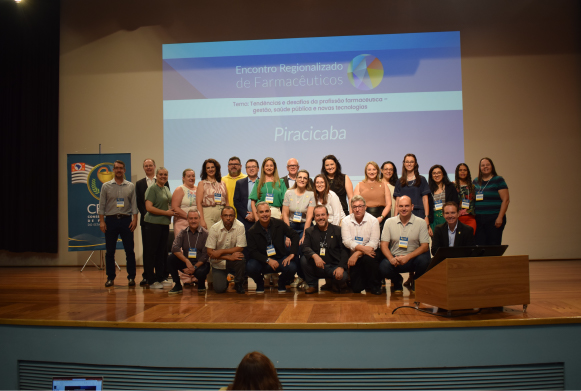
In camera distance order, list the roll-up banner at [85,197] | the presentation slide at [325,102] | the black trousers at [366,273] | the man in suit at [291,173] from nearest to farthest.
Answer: the black trousers at [366,273], the man in suit at [291,173], the roll-up banner at [85,197], the presentation slide at [325,102]

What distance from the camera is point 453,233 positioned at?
3.88 metres

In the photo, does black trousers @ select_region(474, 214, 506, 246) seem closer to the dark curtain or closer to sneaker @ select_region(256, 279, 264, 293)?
sneaker @ select_region(256, 279, 264, 293)

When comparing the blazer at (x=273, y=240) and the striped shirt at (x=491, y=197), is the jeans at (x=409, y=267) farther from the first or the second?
the striped shirt at (x=491, y=197)

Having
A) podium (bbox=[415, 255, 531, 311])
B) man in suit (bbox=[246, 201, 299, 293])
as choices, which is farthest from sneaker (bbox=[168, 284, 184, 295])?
podium (bbox=[415, 255, 531, 311])

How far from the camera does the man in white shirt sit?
13.2 ft

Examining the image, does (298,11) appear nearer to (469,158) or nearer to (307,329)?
(469,158)

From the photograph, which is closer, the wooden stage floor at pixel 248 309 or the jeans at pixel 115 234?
the wooden stage floor at pixel 248 309

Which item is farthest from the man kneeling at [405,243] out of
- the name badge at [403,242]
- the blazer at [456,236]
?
the blazer at [456,236]

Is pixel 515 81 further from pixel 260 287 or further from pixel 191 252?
pixel 191 252

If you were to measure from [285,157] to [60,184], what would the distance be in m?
3.68

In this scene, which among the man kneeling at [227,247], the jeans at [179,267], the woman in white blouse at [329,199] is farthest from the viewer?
the woman in white blouse at [329,199]

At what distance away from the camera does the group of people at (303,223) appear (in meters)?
4.00

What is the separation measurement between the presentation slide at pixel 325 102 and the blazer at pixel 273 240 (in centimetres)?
235

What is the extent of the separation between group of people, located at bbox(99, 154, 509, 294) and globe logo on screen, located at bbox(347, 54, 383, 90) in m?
2.05
